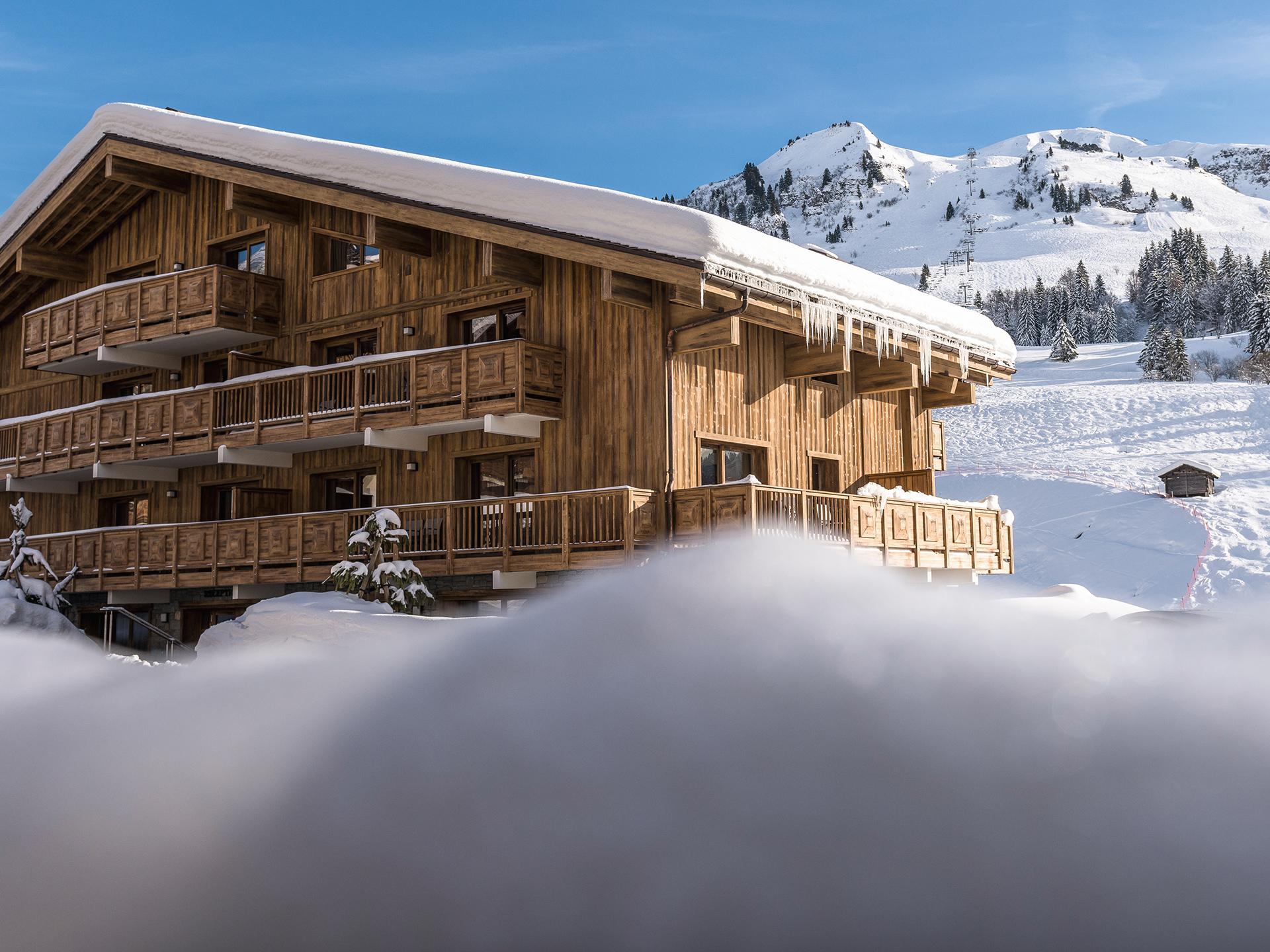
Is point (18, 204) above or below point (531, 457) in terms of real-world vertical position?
above

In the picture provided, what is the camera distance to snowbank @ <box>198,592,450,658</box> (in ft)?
48.2

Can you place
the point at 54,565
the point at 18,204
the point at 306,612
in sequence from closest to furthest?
1. the point at 306,612
2. the point at 54,565
3. the point at 18,204

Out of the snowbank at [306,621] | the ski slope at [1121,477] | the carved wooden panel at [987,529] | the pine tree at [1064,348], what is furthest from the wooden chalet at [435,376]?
the pine tree at [1064,348]

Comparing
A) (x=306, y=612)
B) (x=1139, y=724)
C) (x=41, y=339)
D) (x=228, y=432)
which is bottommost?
(x=306, y=612)

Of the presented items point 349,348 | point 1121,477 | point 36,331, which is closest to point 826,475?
point 349,348

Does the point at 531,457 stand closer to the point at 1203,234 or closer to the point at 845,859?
the point at 845,859

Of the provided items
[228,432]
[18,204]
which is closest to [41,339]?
[18,204]

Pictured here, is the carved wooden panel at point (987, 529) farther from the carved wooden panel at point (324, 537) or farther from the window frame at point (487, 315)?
the carved wooden panel at point (324, 537)

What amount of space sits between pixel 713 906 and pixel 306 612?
48.7 feet

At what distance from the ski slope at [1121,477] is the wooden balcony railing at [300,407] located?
16.0 metres

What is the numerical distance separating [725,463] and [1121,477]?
131 feet

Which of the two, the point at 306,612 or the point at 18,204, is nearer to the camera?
the point at 306,612

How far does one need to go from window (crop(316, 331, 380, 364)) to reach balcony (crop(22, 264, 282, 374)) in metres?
1.14

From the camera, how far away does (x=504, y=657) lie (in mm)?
1751
